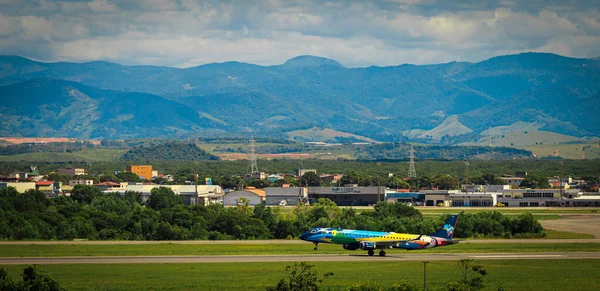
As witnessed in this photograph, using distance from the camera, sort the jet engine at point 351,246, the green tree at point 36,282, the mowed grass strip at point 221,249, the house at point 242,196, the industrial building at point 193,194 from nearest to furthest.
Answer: the green tree at point 36,282 → the jet engine at point 351,246 → the mowed grass strip at point 221,249 → the industrial building at point 193,194 → the house at point 242,196

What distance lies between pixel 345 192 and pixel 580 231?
8827cm

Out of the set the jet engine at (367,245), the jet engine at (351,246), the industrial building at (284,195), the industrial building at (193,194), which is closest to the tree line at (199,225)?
the jet engine at (351,246)

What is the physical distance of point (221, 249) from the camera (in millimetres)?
88688

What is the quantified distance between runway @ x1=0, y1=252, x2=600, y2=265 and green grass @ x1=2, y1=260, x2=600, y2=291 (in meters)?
2.33

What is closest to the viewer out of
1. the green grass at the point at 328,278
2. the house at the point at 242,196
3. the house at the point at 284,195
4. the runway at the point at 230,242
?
the green grass at the point at 328,278

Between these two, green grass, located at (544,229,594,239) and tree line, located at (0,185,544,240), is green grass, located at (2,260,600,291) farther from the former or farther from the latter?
tree line, located at (0,185,544,240)

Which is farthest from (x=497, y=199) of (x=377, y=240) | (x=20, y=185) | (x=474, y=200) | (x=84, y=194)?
(x=377, y=240)

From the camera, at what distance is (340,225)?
11012cm

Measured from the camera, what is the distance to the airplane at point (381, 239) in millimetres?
81625

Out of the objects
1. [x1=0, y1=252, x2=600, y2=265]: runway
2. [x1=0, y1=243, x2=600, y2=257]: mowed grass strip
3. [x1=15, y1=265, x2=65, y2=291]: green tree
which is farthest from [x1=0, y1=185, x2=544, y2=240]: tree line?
[x1=15, y1=265, x2=65, y2=291]: green tree

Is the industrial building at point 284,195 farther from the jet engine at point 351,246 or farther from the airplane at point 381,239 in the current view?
the jet engine at point 351,246

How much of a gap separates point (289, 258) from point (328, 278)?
12.9 m

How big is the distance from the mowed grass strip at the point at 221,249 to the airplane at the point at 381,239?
4.67 feet

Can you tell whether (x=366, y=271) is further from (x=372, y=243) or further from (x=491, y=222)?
(x=491, y=222)
